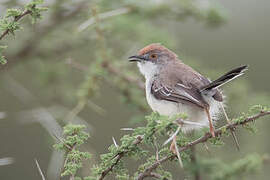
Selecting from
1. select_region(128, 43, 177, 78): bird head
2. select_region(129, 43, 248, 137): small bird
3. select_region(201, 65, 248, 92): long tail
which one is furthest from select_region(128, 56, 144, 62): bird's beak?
select_region(201, 65, 248, 92): long tail

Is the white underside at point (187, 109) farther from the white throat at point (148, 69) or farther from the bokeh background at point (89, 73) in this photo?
the white throat at point (148, 69)

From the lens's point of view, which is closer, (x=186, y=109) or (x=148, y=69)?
(x=186, y=109)

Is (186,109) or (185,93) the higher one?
(185,93)

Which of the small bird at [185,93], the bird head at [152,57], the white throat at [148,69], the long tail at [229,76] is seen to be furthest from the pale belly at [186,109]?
the bird head at [152,57]

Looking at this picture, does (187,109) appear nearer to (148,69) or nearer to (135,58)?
Answer: (148,69)

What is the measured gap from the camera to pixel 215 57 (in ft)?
36.4

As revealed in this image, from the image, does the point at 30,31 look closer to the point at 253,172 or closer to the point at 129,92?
the point at 129,92

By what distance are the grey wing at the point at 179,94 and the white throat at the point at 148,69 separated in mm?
564

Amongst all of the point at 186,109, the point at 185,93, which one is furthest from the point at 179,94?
the point at 186,109

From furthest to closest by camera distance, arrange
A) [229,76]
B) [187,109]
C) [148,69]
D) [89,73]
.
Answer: [148,69], [89,73], [187,109], [229,76]

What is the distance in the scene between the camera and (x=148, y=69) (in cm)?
567

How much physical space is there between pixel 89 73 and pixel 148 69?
996 millimetres

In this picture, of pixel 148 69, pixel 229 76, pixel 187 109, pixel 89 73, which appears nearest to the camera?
pixel 229 76

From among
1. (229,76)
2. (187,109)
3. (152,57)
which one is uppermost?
(152,57)
